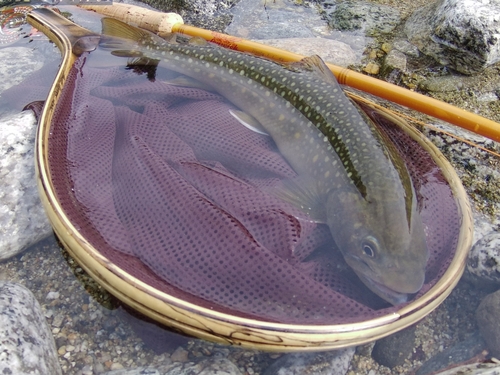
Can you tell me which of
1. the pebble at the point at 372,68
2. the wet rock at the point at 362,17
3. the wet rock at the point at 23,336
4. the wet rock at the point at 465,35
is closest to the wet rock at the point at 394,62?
the pebble at the point at 372,68

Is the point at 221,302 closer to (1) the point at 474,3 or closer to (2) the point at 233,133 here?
(2) the point at 233,133

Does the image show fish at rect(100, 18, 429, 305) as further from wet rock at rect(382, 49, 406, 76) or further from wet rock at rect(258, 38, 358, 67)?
wet rock at rect(382, 49, 406, 76)

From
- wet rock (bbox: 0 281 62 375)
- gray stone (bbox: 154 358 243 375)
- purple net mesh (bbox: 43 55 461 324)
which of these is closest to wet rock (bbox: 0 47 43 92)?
purple net mesh (bbox: 43 55 461 324)

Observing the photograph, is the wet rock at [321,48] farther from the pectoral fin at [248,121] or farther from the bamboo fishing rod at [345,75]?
the pectoral fin at [248,121]

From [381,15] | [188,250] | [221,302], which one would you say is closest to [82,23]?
[188,250]

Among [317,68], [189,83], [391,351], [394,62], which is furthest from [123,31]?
[391,351]

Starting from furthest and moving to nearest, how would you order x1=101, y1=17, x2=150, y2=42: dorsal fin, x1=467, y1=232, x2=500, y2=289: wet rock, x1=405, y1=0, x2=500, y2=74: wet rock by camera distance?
1. x1=405, y1=0, x2=500, y2=74: wet rock
2. x1=101, y1=17, x2=150, y2=42: dorsal fin
3. x1=467, y1=232, x2=500, y2=289: wet rock
